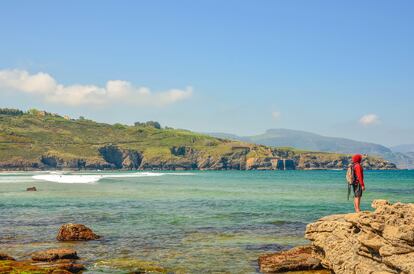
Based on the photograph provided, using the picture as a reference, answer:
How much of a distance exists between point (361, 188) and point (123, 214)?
21.7 metres

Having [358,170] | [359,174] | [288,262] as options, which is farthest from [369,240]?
[358,170]

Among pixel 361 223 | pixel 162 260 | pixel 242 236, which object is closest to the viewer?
pixel 361 223

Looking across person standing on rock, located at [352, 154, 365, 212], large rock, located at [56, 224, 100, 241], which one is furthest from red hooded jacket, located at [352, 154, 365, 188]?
large rock, located at [56, 224, 100, 241]

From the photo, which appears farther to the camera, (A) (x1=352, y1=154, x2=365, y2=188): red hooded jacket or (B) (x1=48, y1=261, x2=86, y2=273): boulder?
(A) (x1=352, y1=154, x2=365, y2=188): red hooded jacket

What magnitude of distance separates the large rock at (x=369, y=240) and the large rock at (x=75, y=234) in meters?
12.1

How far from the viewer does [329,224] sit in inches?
713

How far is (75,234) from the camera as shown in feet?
81.3

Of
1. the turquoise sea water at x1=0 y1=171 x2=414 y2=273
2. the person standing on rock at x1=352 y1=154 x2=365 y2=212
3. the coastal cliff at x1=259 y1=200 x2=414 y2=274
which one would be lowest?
the turquoise sea water at x1=0 y1=171 x2=414 y2=273

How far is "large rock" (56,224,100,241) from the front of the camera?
974 inches

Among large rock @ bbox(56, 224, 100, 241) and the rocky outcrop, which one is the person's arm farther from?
large rock @ bbox(56, 224, 100, 241)

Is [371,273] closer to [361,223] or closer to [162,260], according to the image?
[361,223]

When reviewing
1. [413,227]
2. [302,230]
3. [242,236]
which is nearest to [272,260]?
[413,227]

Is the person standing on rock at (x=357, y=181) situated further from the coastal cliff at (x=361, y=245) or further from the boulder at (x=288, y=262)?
the boulder at (x=288, y=262)

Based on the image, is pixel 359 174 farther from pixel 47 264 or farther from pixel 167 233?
pixel 47 264
